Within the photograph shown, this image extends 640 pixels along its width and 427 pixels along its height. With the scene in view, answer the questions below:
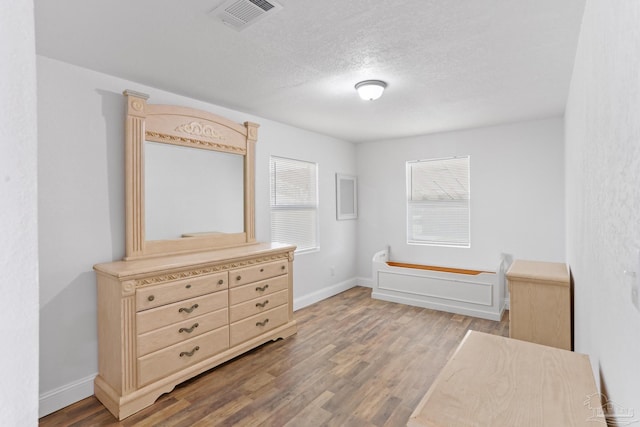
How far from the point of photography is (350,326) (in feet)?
12.3

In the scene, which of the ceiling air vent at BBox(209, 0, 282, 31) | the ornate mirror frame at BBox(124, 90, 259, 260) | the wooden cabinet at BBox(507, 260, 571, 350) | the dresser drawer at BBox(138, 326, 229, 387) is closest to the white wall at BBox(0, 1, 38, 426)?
the ceiling air vent at BBox(209, 0, 282, 31)

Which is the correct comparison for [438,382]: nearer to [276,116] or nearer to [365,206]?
[276,116]

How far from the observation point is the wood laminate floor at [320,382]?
84.9 inches

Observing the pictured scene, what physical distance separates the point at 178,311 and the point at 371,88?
7.77 feet

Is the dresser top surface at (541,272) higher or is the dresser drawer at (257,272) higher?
the dresser top surface at (541,272)

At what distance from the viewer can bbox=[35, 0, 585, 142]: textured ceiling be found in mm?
1753

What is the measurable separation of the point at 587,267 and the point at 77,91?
348cm

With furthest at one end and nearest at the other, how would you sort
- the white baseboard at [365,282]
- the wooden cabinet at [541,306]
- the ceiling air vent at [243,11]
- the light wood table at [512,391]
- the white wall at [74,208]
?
the white baseboard at [365,282], the wooden cabinet at [541,306], the white wall at [74,208], the ceiling air vent at [243,11], the light wood table at [512,391]

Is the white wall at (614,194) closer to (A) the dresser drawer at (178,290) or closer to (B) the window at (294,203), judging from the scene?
(A) the dresser drawer at (178,290)

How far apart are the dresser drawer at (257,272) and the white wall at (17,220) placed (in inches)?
96.2

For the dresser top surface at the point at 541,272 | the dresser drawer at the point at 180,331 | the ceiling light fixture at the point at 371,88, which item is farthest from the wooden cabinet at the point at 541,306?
the dresser drawer at the point at 180,331

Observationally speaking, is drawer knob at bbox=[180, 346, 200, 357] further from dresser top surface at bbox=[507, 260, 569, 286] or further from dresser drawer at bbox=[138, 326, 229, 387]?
dresser top surface at bbox=[507, 260, 569, 286]

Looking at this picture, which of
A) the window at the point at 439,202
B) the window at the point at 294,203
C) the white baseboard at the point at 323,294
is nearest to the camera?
the window at the point at 294,203

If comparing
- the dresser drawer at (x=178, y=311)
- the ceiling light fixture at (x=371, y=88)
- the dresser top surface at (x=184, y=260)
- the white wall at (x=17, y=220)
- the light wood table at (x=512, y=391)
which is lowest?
the dresser drawer at (x=178, y=311)
